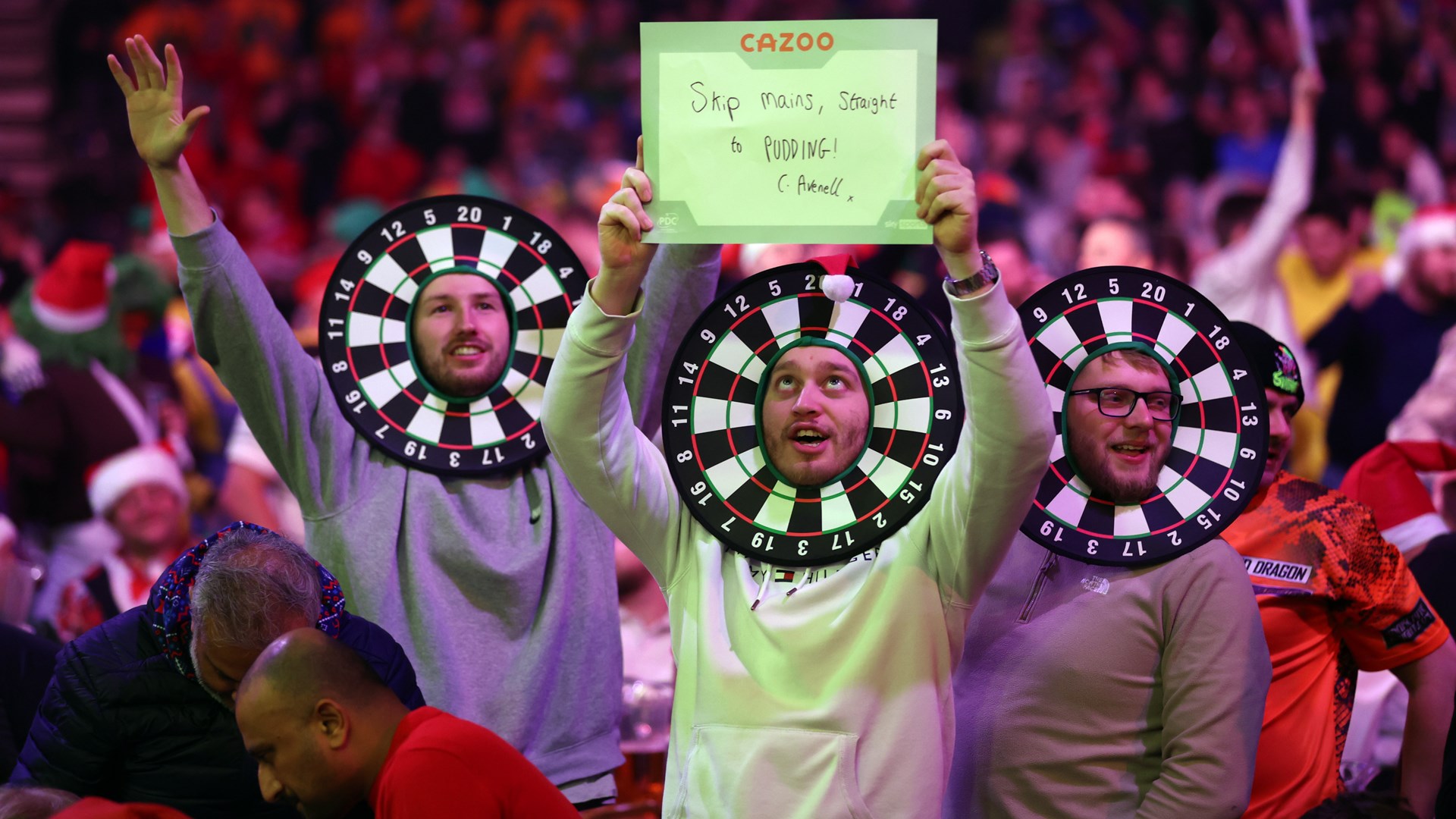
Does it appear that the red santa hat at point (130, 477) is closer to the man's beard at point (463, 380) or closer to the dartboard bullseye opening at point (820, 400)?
the man's beard at point (463, 380)

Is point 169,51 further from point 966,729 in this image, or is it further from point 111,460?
point 111,460

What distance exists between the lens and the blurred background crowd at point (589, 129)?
293 inches

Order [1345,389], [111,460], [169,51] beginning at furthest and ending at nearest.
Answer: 1. [1345,389]
2. [111,460]
3. [169,51]

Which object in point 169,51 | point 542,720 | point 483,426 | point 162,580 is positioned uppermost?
point 169,51

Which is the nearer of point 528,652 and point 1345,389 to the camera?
point 528,652

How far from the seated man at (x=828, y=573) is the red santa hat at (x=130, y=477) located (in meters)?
3.20

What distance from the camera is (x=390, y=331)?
3279mm

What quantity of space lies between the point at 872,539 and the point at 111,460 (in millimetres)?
3861

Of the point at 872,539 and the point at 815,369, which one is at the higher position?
the point at 815,369

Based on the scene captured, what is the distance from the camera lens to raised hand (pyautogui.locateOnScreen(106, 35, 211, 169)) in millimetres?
2879

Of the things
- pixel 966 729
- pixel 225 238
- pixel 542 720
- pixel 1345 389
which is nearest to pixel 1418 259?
pixel 1345 389

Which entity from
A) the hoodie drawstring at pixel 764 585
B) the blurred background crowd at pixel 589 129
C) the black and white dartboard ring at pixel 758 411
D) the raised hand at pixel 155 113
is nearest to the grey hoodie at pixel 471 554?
the raised hand at pixel 155 113

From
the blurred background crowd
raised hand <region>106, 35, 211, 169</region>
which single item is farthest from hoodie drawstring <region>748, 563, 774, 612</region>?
the blurred background crowd

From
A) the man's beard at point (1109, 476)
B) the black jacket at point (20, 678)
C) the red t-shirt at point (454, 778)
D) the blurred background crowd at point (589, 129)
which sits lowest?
the black jacket at point (20, 678)
